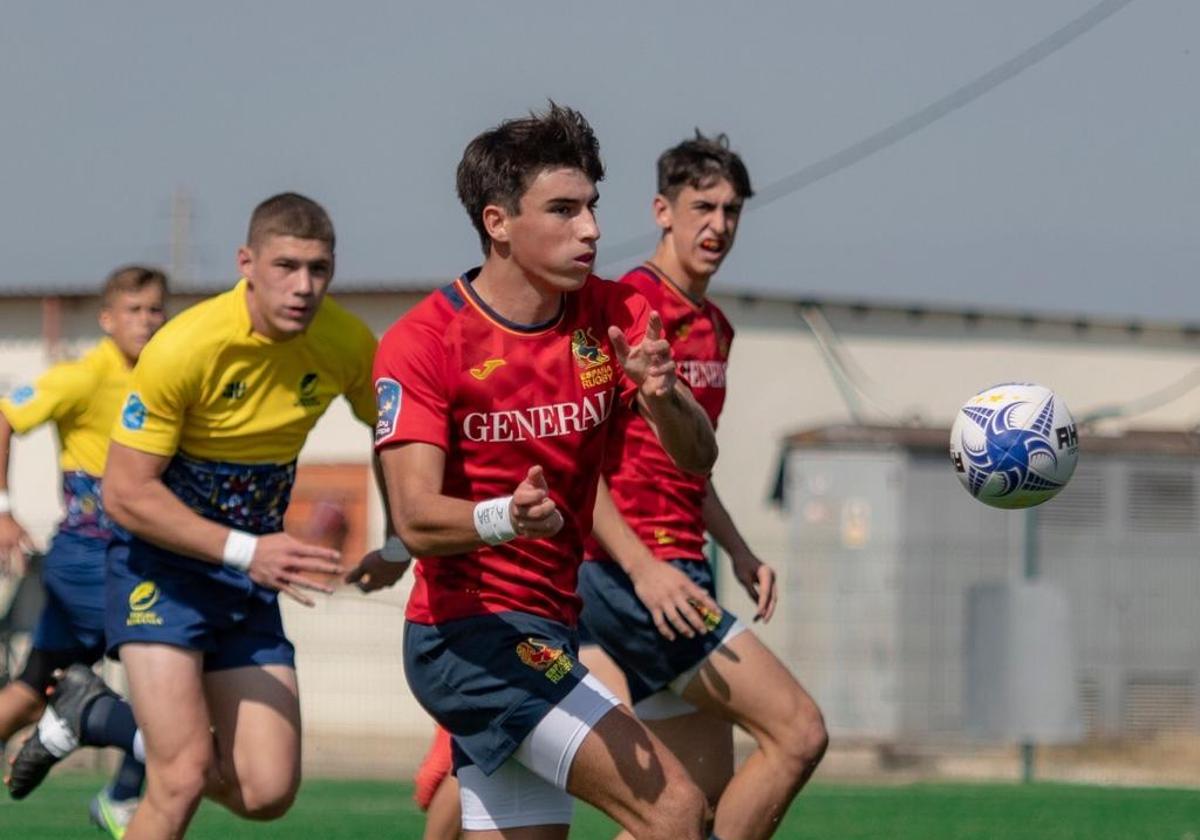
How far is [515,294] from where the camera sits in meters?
5.81

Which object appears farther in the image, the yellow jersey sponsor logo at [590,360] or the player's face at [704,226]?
the player's face at [704,226]

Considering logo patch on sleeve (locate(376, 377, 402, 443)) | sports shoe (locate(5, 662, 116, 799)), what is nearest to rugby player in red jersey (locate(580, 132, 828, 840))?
logo patch on sleeve (locate(376, 377, 402, 443))

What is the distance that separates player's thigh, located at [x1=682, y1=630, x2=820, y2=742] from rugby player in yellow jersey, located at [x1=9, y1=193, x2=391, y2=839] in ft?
4.78

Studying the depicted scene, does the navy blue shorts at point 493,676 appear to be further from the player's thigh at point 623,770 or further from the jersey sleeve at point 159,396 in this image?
the jersey sleeve at point 159,396

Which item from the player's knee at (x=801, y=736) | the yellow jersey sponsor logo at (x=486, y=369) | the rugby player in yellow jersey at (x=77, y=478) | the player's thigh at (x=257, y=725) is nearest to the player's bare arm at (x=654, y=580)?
the player's knee at (x=801, y=736)

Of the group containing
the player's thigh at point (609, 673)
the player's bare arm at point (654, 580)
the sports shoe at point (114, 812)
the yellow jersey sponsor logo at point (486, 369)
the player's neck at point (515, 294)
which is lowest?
the sports shoe at point (114, 812)

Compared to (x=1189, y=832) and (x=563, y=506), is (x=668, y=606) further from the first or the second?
(x=1189, y=832)

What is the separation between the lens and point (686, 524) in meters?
7.70

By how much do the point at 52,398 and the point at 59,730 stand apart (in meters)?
2.02

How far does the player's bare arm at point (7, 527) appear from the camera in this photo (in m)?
9.87

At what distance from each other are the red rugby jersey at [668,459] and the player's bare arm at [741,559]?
103mm

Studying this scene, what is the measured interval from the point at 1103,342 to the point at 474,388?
73.0ft

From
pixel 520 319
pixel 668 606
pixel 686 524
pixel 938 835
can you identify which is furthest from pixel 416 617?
pixel 938 835

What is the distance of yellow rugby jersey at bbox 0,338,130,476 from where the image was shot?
10.4 meters
